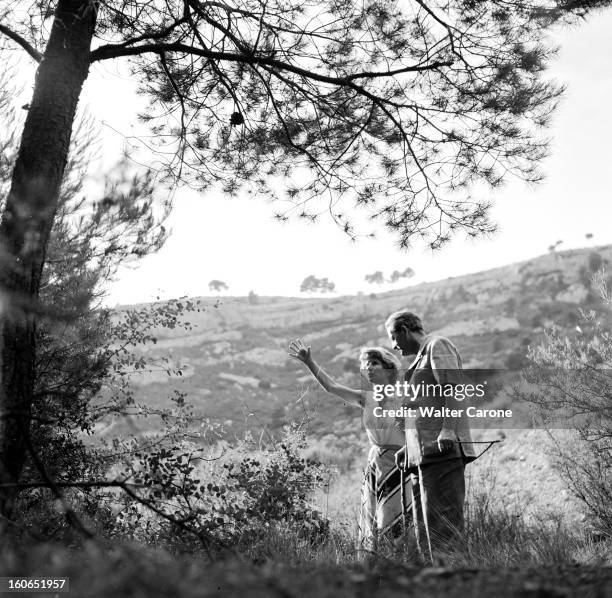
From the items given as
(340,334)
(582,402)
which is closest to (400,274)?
(340,334)

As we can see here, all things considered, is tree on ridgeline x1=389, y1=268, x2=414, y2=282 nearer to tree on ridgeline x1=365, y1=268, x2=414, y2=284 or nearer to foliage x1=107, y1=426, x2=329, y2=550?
tree on ridgeline x1=365, y1=268, x2=414, y2=284

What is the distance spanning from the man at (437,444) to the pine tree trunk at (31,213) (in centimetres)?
212

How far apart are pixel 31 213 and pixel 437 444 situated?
8.16 feet

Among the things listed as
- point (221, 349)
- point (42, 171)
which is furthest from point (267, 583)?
point (221, 349)

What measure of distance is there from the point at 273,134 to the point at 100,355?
2.31 meters

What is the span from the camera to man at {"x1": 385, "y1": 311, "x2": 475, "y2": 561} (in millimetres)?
3334

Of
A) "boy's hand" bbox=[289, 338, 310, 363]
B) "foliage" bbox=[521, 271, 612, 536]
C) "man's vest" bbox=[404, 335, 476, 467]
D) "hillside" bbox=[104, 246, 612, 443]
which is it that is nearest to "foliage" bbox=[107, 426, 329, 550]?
"boy's hand" bbox=[289, 338, 310, 363]

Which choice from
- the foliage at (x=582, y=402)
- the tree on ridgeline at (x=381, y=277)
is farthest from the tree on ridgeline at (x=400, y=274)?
the foliage at (x=582, y=402)

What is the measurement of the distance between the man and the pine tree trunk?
212cm

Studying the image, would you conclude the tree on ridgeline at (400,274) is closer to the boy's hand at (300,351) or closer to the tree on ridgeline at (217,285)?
the tree on ridgeline at (217,285)

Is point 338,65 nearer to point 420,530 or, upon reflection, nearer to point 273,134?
point 273,134

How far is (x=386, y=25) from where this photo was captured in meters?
→ 4.14

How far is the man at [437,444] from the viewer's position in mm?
3334

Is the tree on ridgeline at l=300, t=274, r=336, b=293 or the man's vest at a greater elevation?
the tree on ridgeline at l=300, t=274, r=336, b=293
